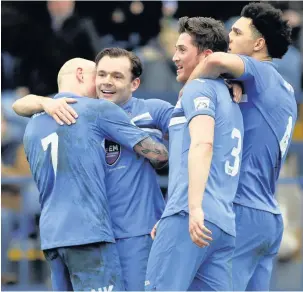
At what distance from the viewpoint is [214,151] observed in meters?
6.51

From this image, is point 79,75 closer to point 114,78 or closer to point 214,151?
point 114,78

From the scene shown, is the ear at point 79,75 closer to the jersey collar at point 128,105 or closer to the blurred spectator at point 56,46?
the jersey collar at point 128,105

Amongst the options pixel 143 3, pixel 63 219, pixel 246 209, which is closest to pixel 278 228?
pixel 246 209

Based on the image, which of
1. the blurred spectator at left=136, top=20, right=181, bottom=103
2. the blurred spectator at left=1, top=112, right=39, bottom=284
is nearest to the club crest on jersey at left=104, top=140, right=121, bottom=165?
the blurred spectator at left=1, top=112, right=39, bottom=284

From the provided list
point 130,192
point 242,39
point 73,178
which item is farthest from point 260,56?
point 73,178

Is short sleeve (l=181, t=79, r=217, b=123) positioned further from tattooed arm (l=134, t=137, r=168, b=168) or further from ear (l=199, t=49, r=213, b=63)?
tattooed arm (l=134, t=137, r=168, b=168)

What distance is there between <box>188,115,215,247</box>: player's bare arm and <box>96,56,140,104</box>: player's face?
92cm

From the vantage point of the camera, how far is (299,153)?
11688 mm

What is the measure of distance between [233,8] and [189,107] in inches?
248

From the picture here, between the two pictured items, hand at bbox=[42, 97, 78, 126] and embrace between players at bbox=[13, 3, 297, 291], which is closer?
embrace between players at bbox=[13, 3, 297, 291]

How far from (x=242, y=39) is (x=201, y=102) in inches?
41.0

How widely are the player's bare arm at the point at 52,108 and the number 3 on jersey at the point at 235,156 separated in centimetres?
104

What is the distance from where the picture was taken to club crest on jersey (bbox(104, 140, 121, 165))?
23.1 feet

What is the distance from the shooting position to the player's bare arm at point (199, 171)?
20.3 feet
